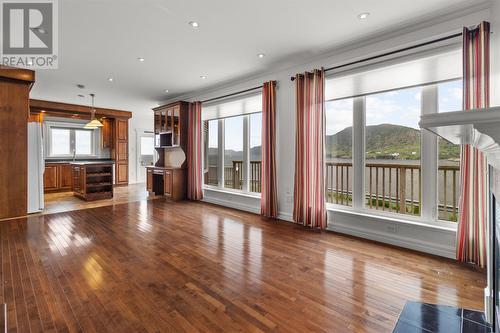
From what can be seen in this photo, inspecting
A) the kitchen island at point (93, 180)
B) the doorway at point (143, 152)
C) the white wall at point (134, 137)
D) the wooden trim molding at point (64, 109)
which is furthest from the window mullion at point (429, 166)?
the doorway at point (143, 152)

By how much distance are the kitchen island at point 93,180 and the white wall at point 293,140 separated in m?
3.42

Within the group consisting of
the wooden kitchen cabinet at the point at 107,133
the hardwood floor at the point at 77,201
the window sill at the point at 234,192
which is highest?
the wooden kitchen cabinet at the point at 107,133

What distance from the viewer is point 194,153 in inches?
247

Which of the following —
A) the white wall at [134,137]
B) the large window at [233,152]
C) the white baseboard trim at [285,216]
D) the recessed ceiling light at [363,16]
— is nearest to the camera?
the recessed ceiling light at [363,16]

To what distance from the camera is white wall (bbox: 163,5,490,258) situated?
281cm

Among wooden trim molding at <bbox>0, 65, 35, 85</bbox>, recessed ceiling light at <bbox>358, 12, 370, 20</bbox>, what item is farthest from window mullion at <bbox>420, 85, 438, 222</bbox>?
wooden trim molding at <bbox>0, 65, 35, 85</bbox>

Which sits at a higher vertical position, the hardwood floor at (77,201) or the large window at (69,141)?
the large window at (69,141)

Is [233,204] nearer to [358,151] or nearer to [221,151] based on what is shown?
[221,151]

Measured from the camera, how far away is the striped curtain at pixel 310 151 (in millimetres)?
3793

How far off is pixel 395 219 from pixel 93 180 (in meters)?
7.00

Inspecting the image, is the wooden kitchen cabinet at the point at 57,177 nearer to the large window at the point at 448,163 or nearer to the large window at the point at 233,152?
the large window at the point at 233,152

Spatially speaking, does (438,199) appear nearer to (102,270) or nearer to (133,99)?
(102,270)

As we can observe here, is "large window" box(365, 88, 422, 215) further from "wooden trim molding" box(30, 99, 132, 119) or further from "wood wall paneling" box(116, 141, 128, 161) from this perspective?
"wood wall paneling" box(116, 141, 128, 161)

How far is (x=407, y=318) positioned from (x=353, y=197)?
7.10 feet
